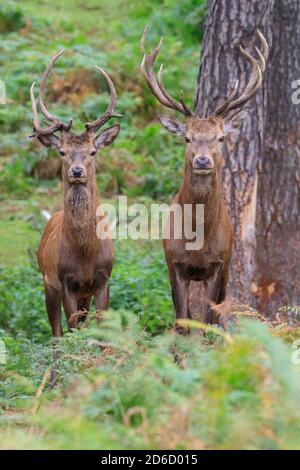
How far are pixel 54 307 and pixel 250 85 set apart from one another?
3038mm

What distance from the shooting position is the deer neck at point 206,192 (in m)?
10.3

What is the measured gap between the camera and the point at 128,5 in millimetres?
22953

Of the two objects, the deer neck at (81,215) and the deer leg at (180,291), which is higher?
the deer neck at (81,215)

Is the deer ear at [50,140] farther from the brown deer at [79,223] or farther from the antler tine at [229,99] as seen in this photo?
the antler tine at [229,99]

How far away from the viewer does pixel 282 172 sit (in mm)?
12359

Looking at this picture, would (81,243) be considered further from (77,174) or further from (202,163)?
(202,163)

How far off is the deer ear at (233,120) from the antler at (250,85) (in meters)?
0.06

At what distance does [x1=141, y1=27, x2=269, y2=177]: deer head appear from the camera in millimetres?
10164

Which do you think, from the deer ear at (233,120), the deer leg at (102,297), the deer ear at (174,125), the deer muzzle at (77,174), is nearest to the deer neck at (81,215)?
the deer muzzle at (77,174)

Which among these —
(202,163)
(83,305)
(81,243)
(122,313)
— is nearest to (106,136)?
(81,243)
